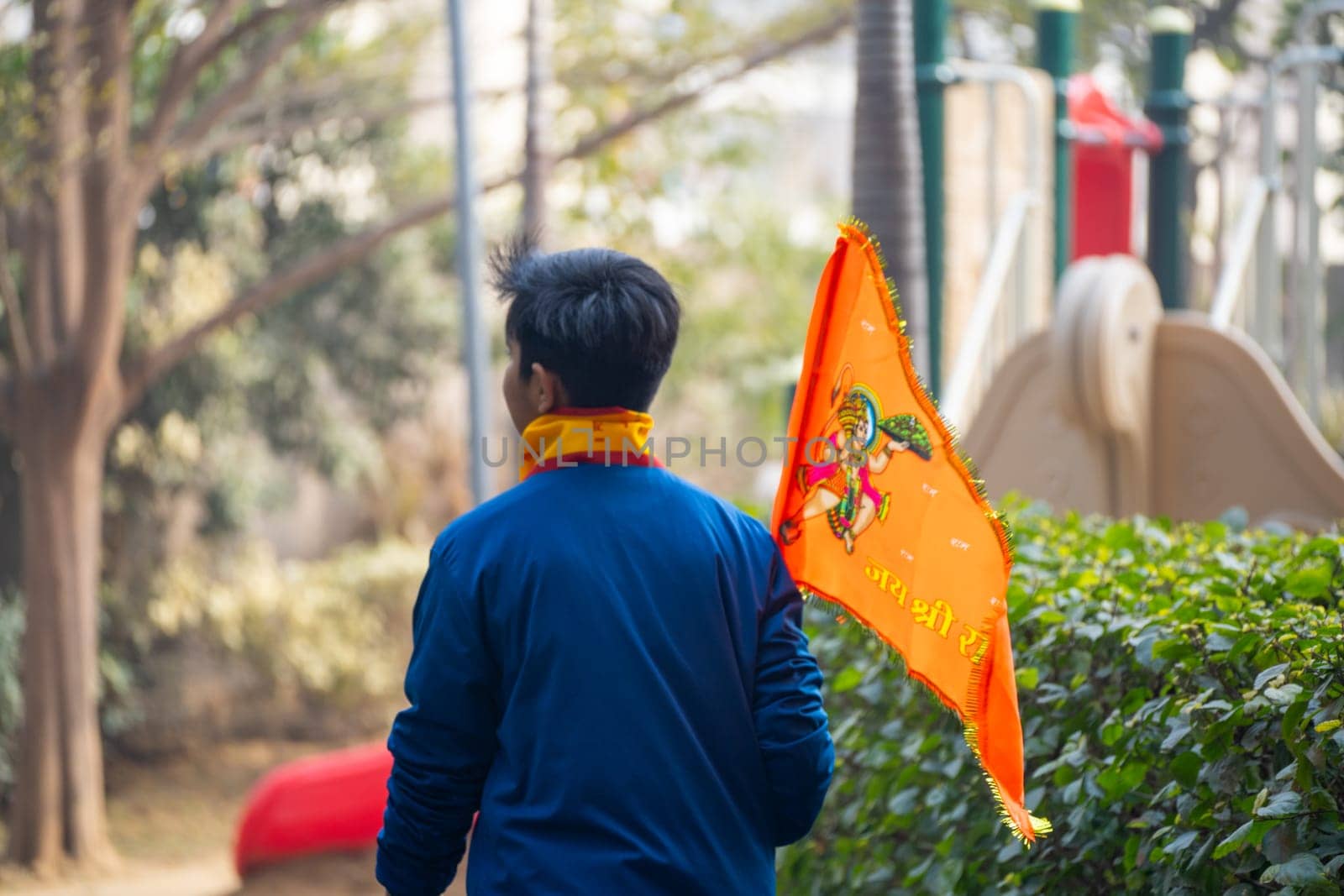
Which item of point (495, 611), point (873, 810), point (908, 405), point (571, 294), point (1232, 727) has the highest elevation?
point (571, 294)

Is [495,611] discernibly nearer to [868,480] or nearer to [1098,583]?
[868,480]

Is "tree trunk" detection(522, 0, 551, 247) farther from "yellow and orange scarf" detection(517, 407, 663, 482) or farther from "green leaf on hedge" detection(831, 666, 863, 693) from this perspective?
"yellow and orange scarf" detection(517, 407, 663, 482)

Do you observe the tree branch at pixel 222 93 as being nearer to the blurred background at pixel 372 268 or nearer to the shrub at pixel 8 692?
the blurred background at pixel 372 268

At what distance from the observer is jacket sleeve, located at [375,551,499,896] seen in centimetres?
192

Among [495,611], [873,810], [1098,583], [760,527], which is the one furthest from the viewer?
[873,810]

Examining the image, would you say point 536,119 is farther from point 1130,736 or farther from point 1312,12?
point 1130,736

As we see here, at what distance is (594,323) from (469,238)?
8.28 m

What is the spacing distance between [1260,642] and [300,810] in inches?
247

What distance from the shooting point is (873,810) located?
11.1 feet

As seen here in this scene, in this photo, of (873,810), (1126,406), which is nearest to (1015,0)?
(1126,406)

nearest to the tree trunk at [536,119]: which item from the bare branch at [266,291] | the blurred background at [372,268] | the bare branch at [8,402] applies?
the blurred background at [372,268]

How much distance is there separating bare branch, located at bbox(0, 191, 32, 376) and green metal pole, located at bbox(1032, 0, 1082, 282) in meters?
7.50

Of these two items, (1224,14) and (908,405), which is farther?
(1224,14)

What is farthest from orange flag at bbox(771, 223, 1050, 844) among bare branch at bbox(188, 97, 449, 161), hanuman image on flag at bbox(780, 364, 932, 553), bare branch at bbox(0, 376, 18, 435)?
bare branch at bbox(0, 376, 18, 435)
